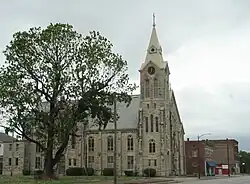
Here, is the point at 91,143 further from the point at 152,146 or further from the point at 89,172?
the point at 152,146

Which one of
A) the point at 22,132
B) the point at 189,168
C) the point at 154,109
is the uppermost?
the point at 154,109

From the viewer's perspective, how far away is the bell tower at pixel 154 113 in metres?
75.9

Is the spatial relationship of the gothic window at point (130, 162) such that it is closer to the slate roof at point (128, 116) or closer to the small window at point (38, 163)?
the slate roof at point (128, 116)

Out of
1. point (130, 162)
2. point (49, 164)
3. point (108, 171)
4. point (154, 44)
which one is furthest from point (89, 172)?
Answer: point (49, 164)

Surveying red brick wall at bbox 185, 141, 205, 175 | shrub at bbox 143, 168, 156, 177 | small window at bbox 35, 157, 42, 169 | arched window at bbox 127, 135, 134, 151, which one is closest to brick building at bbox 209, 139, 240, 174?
red brick wall at bbox 185, 141, 205, 175

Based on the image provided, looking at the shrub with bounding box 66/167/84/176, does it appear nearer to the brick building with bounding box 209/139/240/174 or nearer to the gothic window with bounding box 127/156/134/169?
the gothic window with bounding box 127/156/134/169

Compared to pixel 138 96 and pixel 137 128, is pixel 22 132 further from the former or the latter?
pixel 138 96

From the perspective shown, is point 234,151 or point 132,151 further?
point 234,151

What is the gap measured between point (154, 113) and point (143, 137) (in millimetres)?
4802

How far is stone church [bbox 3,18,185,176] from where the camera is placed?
7650 cm

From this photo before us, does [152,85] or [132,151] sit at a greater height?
[152,85]

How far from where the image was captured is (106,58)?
4697 centimetres

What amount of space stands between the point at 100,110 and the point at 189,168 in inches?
2335

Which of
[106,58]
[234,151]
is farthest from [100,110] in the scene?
[234,151]
